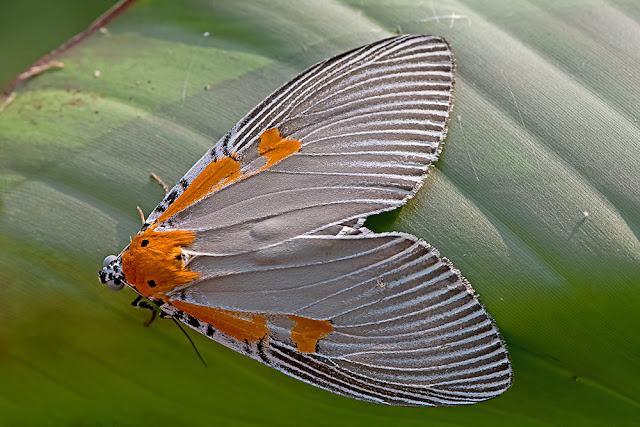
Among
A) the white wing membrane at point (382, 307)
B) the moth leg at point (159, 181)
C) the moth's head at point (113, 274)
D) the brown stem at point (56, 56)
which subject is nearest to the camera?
the white wing membrane at point (382, 307)

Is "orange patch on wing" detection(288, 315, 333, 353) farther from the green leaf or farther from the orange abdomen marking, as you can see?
the green leaf

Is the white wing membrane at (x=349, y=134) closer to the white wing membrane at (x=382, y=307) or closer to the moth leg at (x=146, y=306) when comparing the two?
the white wing membrane at (x=382, y=307)

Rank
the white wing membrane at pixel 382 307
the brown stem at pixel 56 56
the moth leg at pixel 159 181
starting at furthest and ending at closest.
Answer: the brown stem at pixel 56 56 < the moth leg at pixel 159 181 < the white wing membrane at pixel 382 307

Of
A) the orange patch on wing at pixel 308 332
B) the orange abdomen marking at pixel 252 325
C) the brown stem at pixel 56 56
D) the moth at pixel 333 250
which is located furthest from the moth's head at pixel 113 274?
the brown stem at pixel 56 56

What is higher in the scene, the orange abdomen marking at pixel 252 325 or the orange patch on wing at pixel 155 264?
the orange patch on wing at pixel 155 264

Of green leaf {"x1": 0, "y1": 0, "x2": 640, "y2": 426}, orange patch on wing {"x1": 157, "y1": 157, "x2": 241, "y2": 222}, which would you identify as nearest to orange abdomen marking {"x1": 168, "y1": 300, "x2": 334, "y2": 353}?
green leaf {"x1": 0, "y1": 0, "x2": 640, "y2": 426}

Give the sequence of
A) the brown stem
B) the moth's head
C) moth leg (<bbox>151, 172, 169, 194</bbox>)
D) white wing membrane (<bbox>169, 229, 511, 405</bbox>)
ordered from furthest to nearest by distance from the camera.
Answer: the brown stem, moth leg (<bbox>151, 172, 169, 194</bbox>), the moth's head, white wing membrane (<bbox>169, 229, 511, 405</bbox>)

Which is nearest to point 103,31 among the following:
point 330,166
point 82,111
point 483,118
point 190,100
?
point 82,111

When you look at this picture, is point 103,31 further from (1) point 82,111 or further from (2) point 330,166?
(2) point 330,166

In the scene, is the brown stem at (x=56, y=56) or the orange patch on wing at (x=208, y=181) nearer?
the orange patch on wing at (x=208, y=181)

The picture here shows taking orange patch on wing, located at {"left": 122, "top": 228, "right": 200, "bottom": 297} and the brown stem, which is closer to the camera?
orange patch on wing, located at {"left": 122, "top": 228, "right": 200, "bottom": 297}
